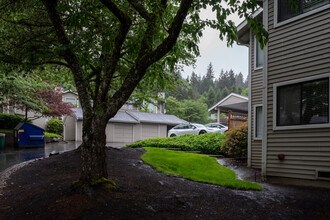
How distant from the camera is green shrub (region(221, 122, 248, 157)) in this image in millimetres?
11680

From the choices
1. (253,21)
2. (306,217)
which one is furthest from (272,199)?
(253,21)

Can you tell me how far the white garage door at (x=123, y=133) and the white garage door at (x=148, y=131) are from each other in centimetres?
168

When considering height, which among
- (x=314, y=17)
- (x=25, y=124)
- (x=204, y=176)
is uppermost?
(x=314, y=17)

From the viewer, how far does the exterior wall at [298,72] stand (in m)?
6.57

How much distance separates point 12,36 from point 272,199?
285 inches

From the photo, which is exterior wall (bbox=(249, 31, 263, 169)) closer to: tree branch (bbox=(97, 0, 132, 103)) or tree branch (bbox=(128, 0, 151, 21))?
tree branch (bbox=(128, 0, 151, 21))

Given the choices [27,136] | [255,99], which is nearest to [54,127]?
[27,136]

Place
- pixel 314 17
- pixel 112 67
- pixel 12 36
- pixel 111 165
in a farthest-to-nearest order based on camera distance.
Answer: pixel 111 165 → pixel 314 17 → pixel 12 36 → pixel 112 67

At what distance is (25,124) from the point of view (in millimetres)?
17016

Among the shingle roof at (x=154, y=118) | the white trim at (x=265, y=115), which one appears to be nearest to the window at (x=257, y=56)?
the white trim at (x=265, y=115)

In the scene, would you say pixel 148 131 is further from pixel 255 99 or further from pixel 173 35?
pixel 173 35

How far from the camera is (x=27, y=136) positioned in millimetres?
16953

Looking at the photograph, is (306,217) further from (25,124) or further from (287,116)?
(25,124)

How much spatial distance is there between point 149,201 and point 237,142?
812cm
